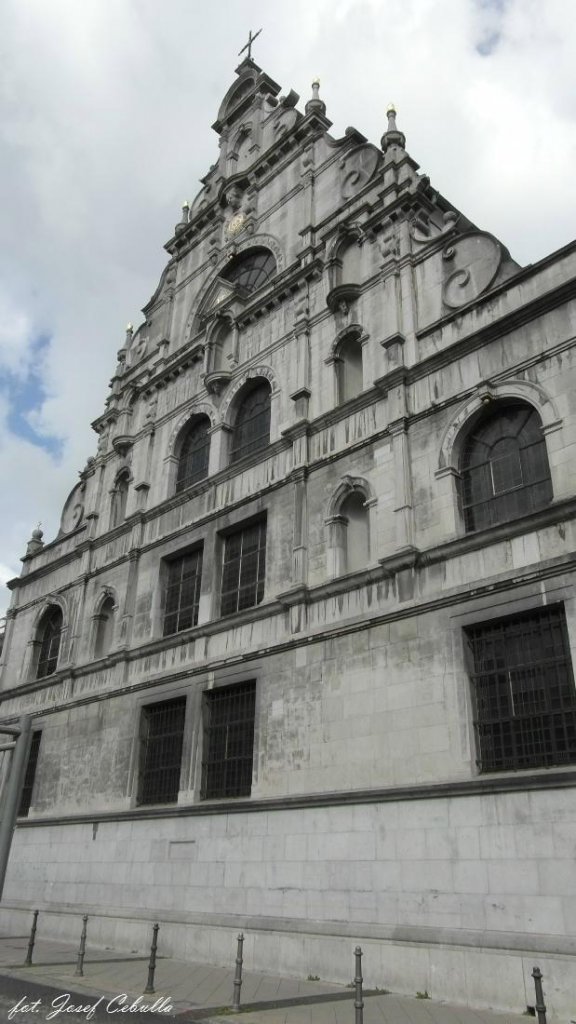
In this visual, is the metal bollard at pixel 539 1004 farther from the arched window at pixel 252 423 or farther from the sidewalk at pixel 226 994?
the arched window at pixel 252 423

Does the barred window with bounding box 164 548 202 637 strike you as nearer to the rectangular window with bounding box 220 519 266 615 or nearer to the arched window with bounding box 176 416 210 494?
the rectangular window with bounding box 220 519 266 615

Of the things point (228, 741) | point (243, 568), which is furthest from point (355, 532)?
point (228, 741)

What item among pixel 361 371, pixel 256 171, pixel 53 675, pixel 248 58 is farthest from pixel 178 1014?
pixel 248 58

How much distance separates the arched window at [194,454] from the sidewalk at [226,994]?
14.0 m

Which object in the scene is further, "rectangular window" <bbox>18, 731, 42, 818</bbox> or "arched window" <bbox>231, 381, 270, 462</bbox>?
"rectangular window" <bbox>18, 731, 42, 818</bbox>

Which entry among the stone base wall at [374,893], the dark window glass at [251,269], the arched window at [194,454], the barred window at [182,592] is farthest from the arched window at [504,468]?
the dark window glass at [251,269]

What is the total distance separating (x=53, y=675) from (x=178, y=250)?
17.7 metres

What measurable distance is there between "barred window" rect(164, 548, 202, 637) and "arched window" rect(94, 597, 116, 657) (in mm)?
3151

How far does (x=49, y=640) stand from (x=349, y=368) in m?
16.4

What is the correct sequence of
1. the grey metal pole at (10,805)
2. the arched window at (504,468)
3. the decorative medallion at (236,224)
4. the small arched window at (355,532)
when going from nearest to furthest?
the grey metal pole at (10,805) → the arched window at (504,468) → the small arched window at (355,532) → the decorative medallion at (236,224)

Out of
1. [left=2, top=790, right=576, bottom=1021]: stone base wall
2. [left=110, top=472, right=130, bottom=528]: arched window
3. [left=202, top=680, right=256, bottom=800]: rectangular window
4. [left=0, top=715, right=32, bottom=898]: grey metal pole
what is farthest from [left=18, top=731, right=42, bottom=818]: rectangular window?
[left=0, top=715, right=32, bottom=898]: grey metal pole

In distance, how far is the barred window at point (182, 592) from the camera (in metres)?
23.3

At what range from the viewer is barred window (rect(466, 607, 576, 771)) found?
13.4m

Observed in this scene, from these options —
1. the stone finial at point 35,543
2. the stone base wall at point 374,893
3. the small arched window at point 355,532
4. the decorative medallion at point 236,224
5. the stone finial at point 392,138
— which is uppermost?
the decorative medallion at point 236,224
